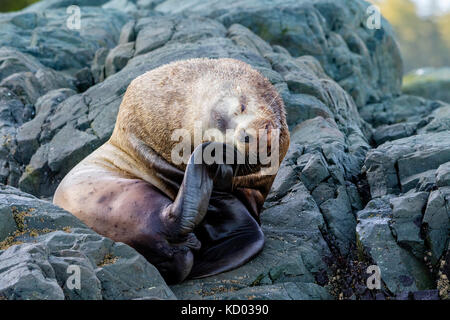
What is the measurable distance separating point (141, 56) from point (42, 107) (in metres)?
1.78

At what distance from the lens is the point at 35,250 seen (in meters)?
5.26

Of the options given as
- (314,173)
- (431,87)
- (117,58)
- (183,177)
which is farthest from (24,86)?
(431,87)

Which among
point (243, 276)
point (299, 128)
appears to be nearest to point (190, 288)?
point (243, 276)

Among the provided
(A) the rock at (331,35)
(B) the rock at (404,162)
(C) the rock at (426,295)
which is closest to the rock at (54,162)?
(B) the rock at (404,162)

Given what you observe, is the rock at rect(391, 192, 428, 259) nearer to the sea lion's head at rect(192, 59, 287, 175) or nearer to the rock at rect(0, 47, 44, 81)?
the sea lion's head at rect(192, 59, 287, 175)

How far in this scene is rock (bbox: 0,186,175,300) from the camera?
488 cm

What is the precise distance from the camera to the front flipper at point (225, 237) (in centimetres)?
653

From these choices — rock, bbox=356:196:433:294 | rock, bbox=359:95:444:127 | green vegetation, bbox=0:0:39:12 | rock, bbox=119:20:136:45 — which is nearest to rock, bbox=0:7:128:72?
rock, bbox=119:20:136:45

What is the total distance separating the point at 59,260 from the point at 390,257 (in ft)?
9.54

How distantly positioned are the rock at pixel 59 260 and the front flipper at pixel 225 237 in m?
0.85

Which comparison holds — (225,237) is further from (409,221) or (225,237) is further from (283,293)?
(409,221)

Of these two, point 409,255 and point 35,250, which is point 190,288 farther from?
point 409,255

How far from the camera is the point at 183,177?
6879mm

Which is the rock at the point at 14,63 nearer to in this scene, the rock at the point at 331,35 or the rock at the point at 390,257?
the rock at the point at 331,35
